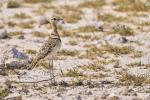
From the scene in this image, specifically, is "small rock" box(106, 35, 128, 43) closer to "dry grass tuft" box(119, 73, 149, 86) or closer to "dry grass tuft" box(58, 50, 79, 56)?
"dry grass tuft" box(58, 50, 79, 56)

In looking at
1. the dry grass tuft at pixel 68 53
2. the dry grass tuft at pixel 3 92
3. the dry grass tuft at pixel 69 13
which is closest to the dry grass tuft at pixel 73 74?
the dry grass tuft at pixel 3 92

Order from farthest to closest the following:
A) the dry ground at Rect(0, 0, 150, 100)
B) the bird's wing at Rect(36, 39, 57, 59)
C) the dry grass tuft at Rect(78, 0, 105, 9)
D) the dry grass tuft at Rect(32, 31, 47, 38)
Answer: the dry grass tuft at Rect(78, 0, 105, 9)
the dry grass tuft at Rect(32, 31, 47, 38)
the bird's wing at Rect(36, 39, 57, 59)
the dry ground at Rect(0, 0, 150, 100)

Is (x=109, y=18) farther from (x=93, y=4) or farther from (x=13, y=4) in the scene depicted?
(x=13, y=4)

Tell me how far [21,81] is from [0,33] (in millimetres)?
5839

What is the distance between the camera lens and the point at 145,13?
20375 millimetres

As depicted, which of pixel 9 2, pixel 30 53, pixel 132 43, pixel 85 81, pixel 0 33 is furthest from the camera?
pixel 9 2

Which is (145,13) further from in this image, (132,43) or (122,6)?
(132,43)

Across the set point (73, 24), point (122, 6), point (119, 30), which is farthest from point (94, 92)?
point (122, 6)

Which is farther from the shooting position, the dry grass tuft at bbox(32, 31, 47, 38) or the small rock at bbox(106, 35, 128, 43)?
the dry grass tuft at bbox(32, 31, 47, 38)

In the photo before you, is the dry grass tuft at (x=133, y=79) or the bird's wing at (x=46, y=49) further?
the dry grass tuft at (x=133, y=79)

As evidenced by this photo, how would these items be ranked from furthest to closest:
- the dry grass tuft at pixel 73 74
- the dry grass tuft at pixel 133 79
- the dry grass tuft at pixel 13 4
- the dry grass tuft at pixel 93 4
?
the dry grass tuft at pixel 13 4, the dry grass tuft at pixel 93 4, the dry grass tuft at pixel 73 74, the dry grass tuft at pixel 133 79

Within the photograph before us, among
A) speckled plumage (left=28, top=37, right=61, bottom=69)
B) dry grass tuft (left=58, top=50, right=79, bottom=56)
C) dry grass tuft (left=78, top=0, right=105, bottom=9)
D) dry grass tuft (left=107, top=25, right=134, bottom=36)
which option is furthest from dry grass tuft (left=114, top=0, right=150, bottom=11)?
speckled plumage (left=28, top=37, right=61, bottom=69)

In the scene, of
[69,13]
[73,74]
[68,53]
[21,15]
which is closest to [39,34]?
[68,53]

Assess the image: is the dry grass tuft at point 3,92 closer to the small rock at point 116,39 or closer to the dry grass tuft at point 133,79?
the dry grass tuft at point 133,79
